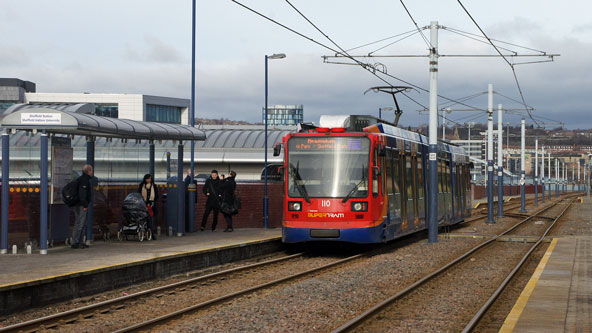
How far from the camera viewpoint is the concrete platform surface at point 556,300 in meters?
9.55

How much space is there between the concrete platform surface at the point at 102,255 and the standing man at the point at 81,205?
27 cm

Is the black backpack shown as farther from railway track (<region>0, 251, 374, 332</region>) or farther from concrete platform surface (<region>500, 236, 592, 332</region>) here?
concrete platform surface (<region>500, 236, 592, 332</region>)

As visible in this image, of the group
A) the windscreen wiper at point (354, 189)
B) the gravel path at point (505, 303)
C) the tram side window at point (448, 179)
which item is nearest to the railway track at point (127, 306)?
the windscreen wiper at point (354, 189)

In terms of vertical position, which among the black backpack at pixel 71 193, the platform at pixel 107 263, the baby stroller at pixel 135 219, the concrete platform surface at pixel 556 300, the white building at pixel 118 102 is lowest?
the concrete platform surface at pixel 556 300

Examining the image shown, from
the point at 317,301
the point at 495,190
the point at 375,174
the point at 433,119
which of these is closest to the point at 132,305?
the point at 317,301

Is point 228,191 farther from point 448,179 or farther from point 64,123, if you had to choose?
point 448,179

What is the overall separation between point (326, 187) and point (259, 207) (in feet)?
30.3

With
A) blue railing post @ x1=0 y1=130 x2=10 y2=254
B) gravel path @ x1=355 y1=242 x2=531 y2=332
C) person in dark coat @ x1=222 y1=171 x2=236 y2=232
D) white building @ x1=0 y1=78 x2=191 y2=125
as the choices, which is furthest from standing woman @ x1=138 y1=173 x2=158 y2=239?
white building @ x1=0 y1=78 x2=191 y2=125

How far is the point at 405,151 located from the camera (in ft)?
72.7

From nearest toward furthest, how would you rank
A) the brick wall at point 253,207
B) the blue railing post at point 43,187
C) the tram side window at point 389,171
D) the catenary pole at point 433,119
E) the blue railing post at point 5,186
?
the blue railing post at point 5,186, the blue railing post at point 43,187, the tram side window at point 389,171, the catenary pole at point 433,119, the brick wall at point 253,207

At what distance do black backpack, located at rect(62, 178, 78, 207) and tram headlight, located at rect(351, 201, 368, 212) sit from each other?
20.2 feet

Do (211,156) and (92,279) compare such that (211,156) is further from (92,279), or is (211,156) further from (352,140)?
(92,279)

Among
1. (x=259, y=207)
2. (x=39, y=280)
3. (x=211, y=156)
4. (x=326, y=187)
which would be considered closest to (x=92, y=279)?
(x=39, y=280)

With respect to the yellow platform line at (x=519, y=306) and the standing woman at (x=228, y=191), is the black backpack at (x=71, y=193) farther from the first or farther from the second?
the yellow platform line at (x=519, y=306)
